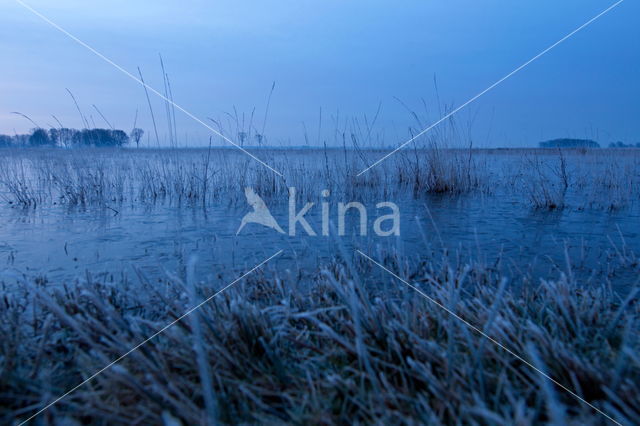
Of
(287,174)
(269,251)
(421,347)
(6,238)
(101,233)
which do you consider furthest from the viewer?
(287,174)

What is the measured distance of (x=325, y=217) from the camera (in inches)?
218

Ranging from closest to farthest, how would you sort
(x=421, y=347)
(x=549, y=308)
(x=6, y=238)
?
(x=421, y=347)
(x=549, y=308)
(x=6, y=238)

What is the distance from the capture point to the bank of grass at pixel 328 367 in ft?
4.50

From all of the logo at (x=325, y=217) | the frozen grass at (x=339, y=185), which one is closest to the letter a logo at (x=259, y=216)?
the logo at (x=325, y=217)

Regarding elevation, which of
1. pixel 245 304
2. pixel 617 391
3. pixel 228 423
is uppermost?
pixel 245 304

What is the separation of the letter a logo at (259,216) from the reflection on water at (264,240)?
157mm

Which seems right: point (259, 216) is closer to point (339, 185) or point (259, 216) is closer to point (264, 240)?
point (264, 240)

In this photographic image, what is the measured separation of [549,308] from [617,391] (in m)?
0.85

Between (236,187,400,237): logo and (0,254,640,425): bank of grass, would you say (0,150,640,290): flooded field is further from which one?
(0,254,640,425): bank of grass

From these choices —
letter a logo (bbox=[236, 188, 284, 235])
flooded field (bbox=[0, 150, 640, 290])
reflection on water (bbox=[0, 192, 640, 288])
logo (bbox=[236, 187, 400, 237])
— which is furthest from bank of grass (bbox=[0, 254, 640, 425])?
letter a logo (bbox=[236, 188, 284, 235])

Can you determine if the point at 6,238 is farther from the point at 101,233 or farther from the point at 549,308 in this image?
the point at 549,308

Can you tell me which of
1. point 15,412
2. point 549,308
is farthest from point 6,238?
point 549,308

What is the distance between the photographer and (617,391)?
4.59ft

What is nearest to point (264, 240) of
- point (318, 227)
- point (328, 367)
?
point (318, 227)
